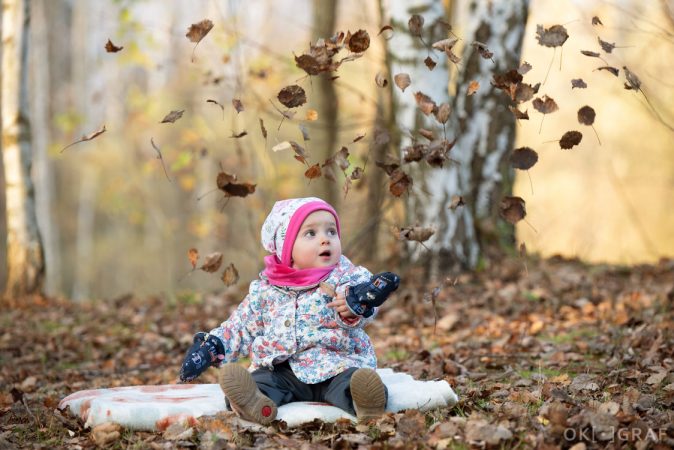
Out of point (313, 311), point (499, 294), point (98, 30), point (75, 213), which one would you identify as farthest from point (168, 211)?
point (313, 311)

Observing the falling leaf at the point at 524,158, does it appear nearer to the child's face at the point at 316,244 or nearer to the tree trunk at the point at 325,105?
the child's face at the point at 316,244

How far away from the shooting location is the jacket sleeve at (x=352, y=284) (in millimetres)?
3838

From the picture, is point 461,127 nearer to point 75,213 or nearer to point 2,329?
point 2,329

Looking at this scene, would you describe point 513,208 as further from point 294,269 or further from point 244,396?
point 244,396

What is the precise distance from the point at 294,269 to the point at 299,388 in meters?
0.61

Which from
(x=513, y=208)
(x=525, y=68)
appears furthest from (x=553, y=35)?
(x=513, y=208)

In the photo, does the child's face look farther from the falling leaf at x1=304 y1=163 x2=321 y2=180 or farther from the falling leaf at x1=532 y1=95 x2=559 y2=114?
the falling leaf at x1=532 y1=95 x2=559 y2=114

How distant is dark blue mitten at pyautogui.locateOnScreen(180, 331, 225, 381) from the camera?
3.88 metres

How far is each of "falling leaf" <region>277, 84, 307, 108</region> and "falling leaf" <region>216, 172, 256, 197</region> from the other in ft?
1.90

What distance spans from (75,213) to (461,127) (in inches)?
920

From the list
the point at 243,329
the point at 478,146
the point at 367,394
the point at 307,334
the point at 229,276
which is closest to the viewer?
the point at 367,394

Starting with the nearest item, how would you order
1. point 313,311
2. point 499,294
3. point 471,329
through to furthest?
point 313,311 < point 471,329 < point 499,294

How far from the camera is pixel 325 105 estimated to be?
463 inches

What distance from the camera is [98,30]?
27891 millimetres
